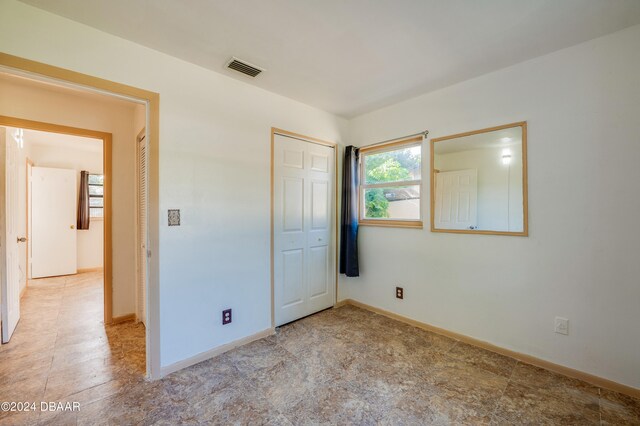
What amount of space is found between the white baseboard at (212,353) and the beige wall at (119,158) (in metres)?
1.46

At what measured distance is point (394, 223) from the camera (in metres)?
3.05

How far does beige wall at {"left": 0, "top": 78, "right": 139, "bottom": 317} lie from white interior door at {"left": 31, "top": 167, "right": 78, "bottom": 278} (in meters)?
3.23

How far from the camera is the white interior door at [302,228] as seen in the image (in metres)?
2.81

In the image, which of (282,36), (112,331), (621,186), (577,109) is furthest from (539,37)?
(112,331)

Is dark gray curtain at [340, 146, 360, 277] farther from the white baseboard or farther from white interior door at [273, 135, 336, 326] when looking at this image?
the white baseboard

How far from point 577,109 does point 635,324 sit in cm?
157

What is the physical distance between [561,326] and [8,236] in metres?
4.91

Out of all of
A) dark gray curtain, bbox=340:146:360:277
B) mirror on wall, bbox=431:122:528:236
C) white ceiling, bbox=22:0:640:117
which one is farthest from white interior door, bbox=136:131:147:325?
mirror on wall, bbox=431:122:528:236

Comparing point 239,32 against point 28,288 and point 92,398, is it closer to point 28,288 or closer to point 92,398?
point 92,398

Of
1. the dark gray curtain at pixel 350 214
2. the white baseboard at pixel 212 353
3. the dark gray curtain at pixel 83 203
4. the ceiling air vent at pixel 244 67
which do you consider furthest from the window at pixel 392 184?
the dark gray curtain at pixel 83 203

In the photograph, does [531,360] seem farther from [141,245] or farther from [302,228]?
[141,245]

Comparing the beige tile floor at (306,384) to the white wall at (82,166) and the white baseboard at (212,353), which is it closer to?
the white baseboard at (212,353)

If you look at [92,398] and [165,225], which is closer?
[92,398]

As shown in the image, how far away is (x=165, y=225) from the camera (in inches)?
78.9
